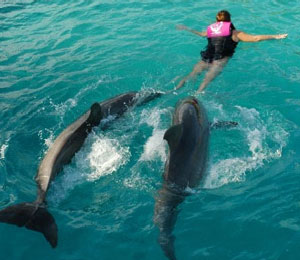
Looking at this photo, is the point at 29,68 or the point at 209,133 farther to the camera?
the point at 29,68

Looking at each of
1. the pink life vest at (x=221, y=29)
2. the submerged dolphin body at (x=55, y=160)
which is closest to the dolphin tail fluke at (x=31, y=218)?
the submerged dolphin body at (x=55, y=160)

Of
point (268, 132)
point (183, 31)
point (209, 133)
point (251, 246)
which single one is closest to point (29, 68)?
point (183, 31)

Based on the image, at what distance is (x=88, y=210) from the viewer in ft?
25.5

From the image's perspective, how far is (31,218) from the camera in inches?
283

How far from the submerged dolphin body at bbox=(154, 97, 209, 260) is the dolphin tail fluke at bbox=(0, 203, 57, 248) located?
2.12 metres

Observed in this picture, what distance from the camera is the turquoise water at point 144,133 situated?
7.12 metres

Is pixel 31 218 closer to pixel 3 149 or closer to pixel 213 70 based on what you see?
pixel 3 149

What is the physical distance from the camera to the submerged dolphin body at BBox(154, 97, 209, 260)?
23.7ft

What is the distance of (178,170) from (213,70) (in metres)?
6.14

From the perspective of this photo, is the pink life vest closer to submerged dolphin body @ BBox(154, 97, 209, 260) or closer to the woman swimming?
the woman swimming

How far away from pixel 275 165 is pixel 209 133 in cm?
197

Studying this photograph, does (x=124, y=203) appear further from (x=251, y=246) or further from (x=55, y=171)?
(x=251, y=246)

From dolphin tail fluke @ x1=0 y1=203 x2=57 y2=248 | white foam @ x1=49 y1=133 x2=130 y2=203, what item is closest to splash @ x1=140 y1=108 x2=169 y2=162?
white foam @ x1=49 y1=133 x2=130 y2=203

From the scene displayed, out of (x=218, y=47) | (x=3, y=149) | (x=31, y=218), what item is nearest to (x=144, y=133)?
(x=3, y=149)
